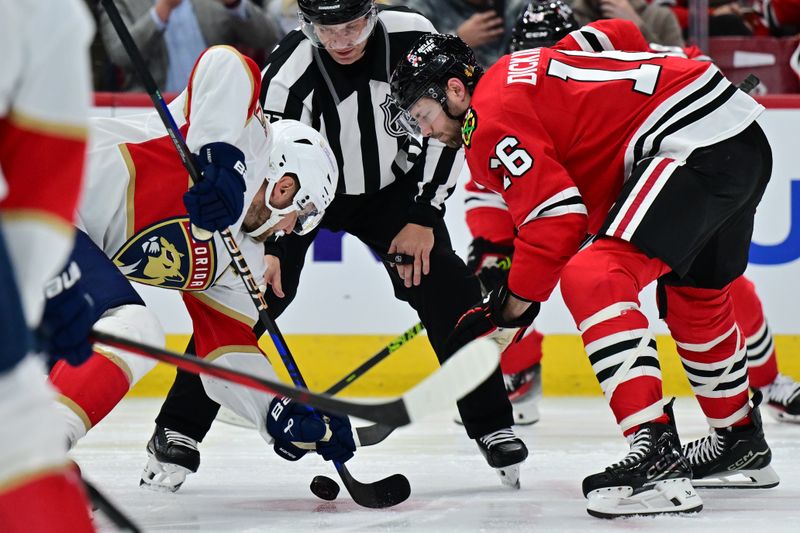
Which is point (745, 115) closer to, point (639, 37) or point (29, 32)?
point (639, 37)

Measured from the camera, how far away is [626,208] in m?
2.29

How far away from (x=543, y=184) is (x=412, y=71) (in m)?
0.40

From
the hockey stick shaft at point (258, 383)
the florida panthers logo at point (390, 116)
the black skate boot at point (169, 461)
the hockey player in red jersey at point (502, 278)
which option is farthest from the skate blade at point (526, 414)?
the hockey stick shaft at point (258, 383)

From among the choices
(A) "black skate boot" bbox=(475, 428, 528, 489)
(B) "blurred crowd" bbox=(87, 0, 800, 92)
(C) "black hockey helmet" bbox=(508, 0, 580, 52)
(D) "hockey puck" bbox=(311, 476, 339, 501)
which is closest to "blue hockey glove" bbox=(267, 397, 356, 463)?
(D) "hockey puck" bbox=(311, 476, 339, 501)

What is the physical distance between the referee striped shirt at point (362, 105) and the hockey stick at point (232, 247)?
59 centimetres

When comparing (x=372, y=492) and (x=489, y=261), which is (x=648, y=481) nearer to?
(x=372, y=492)

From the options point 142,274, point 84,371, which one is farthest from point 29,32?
point 142,274

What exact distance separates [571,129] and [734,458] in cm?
85

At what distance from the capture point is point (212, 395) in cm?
243

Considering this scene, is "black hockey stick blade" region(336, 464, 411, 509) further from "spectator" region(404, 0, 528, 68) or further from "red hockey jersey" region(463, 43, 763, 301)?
"spectator" region(404, 0, 528, 68)

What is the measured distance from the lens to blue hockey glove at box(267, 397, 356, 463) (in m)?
2.29

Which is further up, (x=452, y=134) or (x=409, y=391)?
(x=409, y=391)

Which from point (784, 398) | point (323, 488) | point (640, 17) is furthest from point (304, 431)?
point (640, 17)

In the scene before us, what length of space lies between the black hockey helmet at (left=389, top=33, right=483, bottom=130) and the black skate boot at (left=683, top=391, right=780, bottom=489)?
0.97 m
